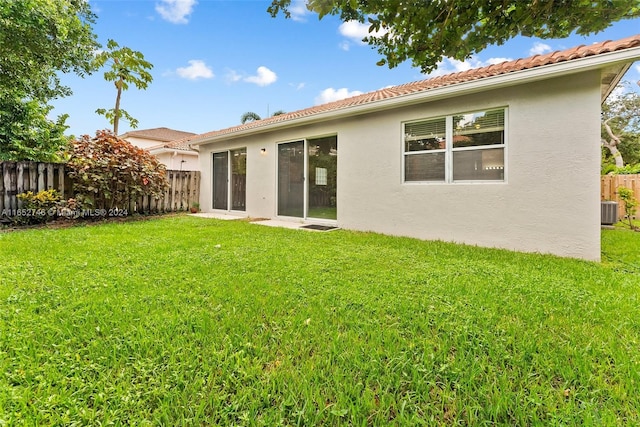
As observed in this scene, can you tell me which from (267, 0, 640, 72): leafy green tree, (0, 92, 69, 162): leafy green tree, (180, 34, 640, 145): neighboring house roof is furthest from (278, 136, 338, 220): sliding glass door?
(0, 92, 69, 162): leafy green tree

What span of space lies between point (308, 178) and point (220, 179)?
159 inches

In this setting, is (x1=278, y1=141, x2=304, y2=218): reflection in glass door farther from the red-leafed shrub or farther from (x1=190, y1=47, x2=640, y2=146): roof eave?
the red-leafed shrub

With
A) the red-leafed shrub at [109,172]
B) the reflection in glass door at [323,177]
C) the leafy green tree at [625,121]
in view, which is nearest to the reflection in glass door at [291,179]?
the reflection in glass door at [323,177]

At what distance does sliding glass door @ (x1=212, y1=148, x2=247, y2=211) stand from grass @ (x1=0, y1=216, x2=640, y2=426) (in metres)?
6.08

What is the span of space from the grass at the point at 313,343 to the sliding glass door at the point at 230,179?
6.08 m

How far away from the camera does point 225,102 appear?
16781 millimetres

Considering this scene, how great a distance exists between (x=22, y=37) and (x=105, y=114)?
15.6 ft

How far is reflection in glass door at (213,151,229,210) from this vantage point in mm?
10320

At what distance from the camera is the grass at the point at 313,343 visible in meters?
1.47

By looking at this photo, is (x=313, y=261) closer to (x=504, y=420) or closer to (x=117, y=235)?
(x=504, y=420)

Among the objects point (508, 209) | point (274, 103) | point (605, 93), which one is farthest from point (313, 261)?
point (274, 103)

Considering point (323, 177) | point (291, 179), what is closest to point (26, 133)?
point (291, 179)

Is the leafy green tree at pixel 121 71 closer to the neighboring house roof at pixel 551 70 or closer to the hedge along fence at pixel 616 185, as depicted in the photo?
the neighboring house roof at pixel 551 70

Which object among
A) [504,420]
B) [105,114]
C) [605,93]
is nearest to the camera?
[504,420]
